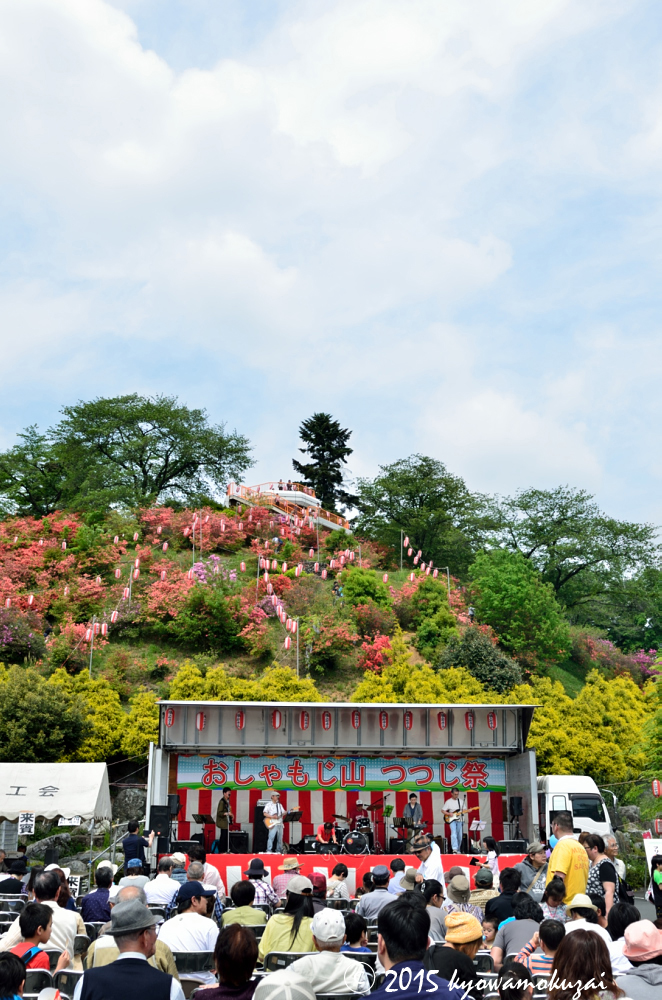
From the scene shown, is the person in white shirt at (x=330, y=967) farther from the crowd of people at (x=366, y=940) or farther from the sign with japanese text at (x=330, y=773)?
the sign with japanese text at (x=330, y=773)

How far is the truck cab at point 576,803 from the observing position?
64.5ft

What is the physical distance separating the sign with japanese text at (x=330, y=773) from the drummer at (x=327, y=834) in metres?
1.27

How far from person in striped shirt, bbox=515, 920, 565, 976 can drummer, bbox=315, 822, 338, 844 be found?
12879mm

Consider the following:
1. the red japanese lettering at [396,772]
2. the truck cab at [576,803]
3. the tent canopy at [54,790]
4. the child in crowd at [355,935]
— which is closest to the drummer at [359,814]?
the red japanese lettering at [396,772]

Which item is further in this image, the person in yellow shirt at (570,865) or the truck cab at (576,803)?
the truck cab at (576,803)

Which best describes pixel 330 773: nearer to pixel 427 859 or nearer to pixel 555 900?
pixel 427 859

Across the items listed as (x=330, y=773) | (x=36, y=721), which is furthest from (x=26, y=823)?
(x=36, y=721)

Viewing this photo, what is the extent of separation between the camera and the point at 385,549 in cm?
5119

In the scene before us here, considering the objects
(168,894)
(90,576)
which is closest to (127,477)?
(90,576)

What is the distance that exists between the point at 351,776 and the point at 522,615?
66.1 feet

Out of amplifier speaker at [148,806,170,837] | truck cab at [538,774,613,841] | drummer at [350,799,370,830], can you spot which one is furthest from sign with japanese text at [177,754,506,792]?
amplifier speaker at [148,806,170,837]

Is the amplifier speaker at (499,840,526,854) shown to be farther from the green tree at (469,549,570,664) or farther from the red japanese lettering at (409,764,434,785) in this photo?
the green tree at (469,549,570,664)

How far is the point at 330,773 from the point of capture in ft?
68.6

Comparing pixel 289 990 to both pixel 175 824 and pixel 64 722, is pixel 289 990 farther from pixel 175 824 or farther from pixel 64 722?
pixel 64 722
